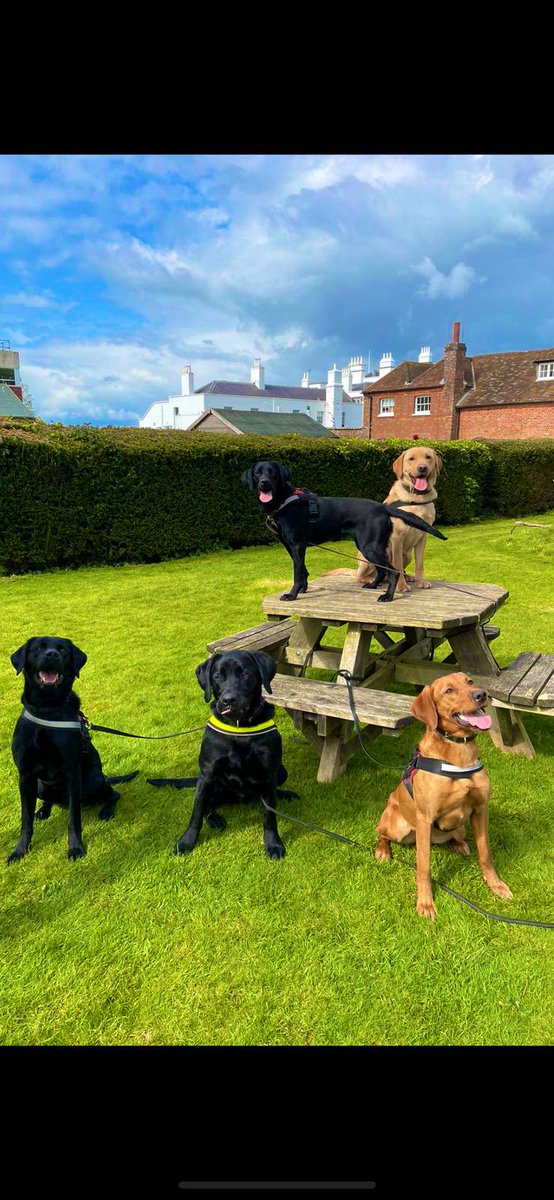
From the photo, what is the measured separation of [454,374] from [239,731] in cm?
3619

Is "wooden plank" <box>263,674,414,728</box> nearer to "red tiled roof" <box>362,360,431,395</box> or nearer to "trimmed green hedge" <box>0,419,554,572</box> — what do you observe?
"trimmed green hedge" <box>0,419,554,572</box>

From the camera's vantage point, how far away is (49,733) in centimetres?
304

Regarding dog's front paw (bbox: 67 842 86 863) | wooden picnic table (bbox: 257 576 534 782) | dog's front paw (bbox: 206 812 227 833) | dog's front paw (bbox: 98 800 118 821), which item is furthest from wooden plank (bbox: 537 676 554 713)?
dog's front paw (bbox: 67 842 86 863)

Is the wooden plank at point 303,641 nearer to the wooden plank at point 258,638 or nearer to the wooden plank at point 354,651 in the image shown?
the wooden plank at point 258,638

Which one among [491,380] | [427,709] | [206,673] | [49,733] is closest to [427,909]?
[427,709]

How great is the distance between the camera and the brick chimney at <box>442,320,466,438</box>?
34625mm

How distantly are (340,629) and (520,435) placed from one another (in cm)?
2960

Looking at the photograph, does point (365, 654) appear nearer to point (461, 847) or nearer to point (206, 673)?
point (461, 847)

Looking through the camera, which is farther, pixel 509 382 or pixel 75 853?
pixel 509 382

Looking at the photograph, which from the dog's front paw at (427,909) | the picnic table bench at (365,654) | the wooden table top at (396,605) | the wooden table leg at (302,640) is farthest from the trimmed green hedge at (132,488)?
the dog's front paw at (427,909)

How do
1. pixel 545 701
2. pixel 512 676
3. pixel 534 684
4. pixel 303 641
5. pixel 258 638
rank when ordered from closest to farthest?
pixel 545 701 < pixel 534 684 < pixel 512 676 < pixel 258 638 < pixel 303 641

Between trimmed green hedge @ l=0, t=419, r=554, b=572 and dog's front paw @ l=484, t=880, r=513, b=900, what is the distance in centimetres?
1079

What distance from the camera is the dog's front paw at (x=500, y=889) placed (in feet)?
9.70

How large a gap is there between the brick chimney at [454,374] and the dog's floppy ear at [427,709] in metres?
35.8
